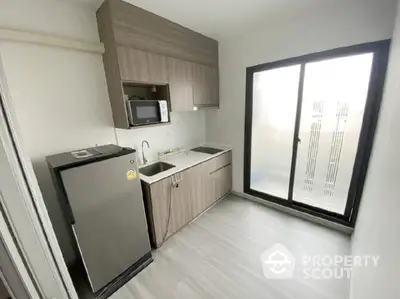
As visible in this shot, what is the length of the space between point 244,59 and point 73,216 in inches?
108

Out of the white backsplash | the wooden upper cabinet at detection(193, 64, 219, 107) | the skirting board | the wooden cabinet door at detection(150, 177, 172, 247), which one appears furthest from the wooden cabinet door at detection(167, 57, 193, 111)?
the skirting board

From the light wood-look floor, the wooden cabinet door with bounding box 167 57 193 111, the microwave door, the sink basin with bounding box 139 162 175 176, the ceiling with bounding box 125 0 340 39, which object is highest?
the ceiling with bounding box 125 0 340 39

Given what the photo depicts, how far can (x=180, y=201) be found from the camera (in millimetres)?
Answer: 2248

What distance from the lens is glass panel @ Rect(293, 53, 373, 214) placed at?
191 cm

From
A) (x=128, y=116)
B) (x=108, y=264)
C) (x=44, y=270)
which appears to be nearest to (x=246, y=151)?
(x=128, y=116)

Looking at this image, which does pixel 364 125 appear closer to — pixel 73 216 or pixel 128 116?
pixel 128 116

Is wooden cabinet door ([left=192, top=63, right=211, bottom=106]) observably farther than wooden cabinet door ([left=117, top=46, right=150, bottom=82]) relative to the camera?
Yes

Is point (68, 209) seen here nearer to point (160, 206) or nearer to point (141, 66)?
point (160, 206)

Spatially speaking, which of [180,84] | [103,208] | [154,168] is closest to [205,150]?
[154,168]

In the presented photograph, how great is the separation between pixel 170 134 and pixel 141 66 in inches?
42.9

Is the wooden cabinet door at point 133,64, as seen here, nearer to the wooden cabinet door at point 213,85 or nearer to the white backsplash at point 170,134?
the white backsplash at point 170,134

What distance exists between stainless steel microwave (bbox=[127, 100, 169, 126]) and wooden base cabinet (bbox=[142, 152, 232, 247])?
690 mm

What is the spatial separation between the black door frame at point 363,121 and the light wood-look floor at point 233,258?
225 mm

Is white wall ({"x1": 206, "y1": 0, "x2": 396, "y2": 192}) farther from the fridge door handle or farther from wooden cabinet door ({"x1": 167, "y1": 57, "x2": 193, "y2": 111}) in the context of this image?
the fridge door handle
